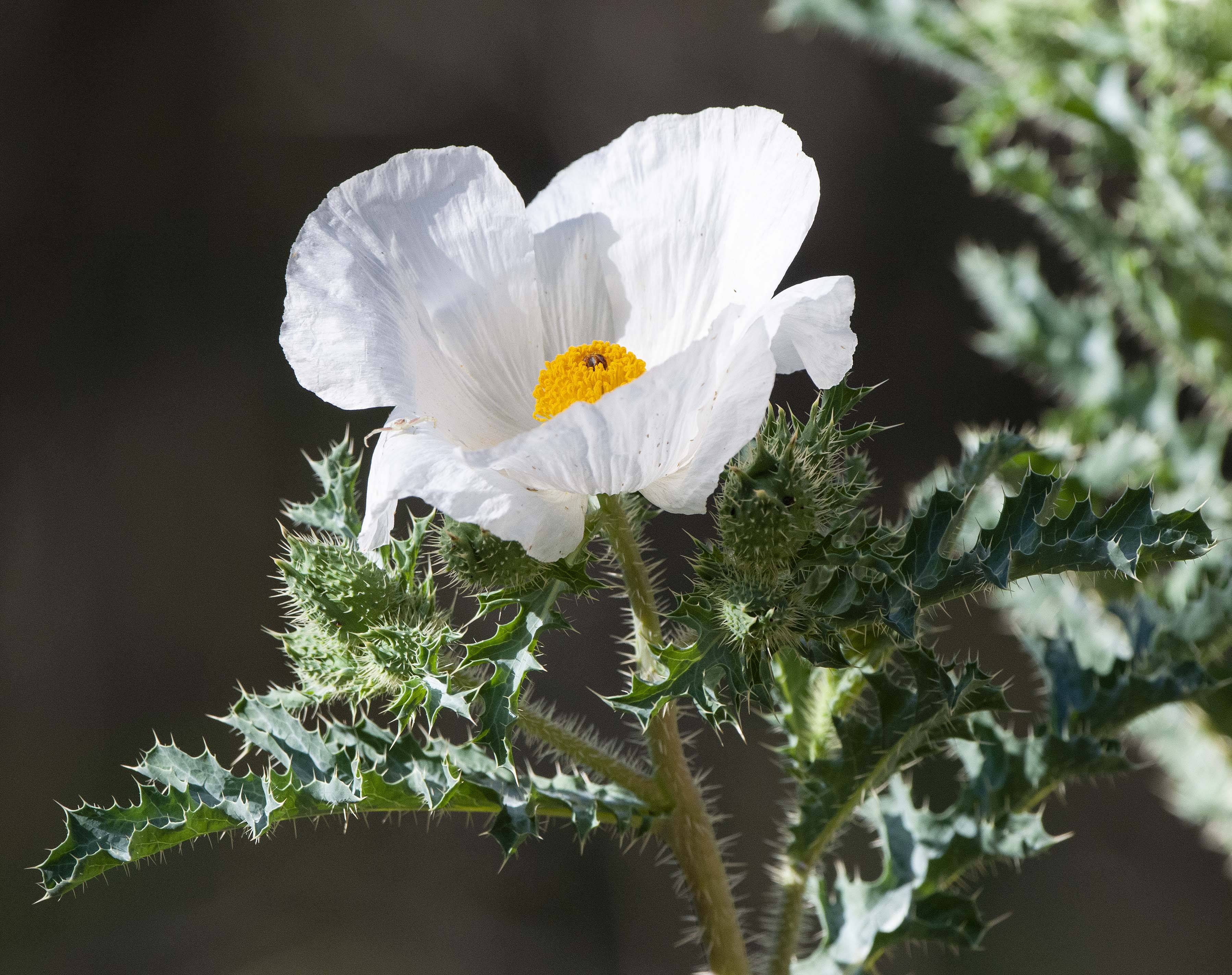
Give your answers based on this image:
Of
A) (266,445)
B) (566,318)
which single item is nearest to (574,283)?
(566,318)

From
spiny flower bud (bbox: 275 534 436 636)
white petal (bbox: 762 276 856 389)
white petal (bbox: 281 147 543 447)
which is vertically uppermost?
white petal (bbox: 281 147 543 447)

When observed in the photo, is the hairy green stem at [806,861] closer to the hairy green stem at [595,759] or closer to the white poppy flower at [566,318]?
the hairy green stem at [595,759]

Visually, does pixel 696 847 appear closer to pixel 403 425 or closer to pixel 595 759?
pixel 595 759

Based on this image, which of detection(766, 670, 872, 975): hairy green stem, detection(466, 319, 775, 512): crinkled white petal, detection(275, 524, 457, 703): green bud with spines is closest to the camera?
detection(466, 319, 775, 512): crinkled white petal

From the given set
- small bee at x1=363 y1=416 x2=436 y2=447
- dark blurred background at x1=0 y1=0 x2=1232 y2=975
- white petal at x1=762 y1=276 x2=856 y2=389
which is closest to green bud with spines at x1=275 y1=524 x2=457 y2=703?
small bee at x1=363 y1=416 x2=436 y2=447

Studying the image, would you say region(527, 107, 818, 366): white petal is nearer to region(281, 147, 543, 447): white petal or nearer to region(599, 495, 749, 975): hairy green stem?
region(281, 147, 543, 447): white petal

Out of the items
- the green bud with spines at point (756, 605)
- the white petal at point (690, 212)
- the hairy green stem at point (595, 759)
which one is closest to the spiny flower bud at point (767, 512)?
the green bud with spines at point (756, 605)

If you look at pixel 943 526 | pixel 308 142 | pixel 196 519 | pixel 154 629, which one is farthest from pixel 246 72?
pixel 943 526
